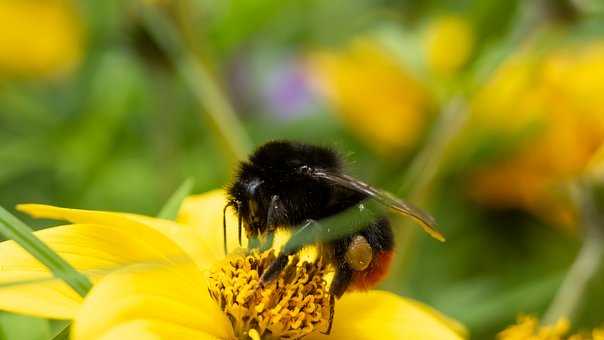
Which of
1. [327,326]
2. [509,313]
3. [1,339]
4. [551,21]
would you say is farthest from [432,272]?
[1,339]

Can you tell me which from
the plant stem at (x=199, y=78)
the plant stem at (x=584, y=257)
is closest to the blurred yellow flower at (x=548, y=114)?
the plant stem at (x=584, y=257)

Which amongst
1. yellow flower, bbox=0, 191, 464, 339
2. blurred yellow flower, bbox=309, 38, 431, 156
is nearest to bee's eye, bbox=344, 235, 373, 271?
yellow flower, bbox=0, 191, 464, 339

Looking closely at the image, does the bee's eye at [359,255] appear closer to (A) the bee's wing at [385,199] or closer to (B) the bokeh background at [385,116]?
(A) the bee's wing at [385,199]

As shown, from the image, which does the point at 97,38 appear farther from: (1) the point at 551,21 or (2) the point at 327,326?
(2) the point at 327,326

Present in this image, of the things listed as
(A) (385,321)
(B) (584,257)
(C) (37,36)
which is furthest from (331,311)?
(C) (37,36)

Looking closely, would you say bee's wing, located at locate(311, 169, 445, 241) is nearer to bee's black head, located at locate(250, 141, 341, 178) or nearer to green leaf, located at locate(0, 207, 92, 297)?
bee's black head, located at locate(250, 141, 341, 178)

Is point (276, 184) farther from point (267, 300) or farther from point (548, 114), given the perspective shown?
point (548, 114)
